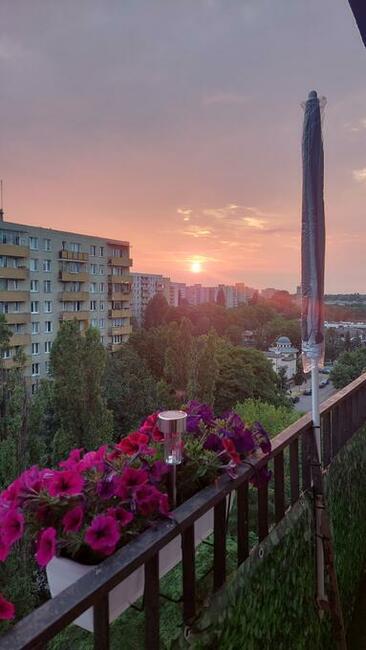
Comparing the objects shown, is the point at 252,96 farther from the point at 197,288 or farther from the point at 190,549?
the point at 197,288

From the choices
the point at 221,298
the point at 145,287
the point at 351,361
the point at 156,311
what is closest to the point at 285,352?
the point at 351,361

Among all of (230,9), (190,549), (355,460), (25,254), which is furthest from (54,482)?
(25,254)

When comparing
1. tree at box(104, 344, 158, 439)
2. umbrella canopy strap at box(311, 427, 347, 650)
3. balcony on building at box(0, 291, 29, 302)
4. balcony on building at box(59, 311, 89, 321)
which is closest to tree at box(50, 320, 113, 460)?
tree at box(104, 344, 158, 439)

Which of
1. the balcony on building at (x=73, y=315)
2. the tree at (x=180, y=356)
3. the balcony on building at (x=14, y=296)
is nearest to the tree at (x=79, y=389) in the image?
the tree at (x=180, y=356)

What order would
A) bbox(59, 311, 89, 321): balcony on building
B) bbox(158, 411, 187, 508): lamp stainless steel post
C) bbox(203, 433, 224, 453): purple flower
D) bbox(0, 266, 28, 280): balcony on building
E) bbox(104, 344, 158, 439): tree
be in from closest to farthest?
bbox(158, 411, 187, 508): lamp stainless steel post, bbox(203, 433, 224, 453): purple flower, bbox(0, 266, 28, 280): balcony on building, bbox(104, 344, 158, 439): tree, bbox(59, 311, 89, 321): balcony on building

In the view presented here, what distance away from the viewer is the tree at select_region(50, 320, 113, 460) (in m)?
12.4

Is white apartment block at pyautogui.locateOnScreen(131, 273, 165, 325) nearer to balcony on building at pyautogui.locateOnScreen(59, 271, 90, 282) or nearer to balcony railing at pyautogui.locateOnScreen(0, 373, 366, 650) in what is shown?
balcony on building at pyautogui.locateOnScreen(59, 271, 90, 282)

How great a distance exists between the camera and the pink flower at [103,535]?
0.78 m

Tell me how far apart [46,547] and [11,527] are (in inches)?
2.8

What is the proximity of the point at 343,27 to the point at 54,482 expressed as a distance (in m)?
2.62

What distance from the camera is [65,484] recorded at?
85cm

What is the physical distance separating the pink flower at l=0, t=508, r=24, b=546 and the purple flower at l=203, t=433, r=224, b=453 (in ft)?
1.73

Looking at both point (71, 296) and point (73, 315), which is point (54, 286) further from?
point (73, 315)

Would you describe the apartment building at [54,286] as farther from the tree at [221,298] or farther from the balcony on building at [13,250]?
the tree at [221,298]
